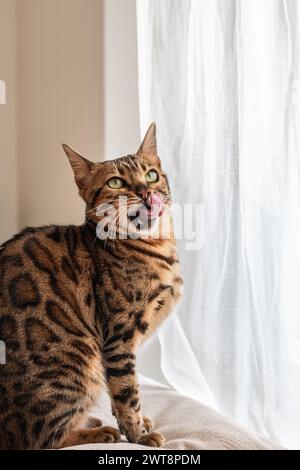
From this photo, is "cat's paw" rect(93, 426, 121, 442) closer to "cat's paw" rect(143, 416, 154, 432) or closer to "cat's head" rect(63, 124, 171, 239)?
"cat's paw" rect(143, 416, 154, 432)

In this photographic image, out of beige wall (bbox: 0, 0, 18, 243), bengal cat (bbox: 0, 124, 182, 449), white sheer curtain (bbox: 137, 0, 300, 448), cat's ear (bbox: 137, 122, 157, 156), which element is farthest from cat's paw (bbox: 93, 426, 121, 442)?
beige wall (bbox: 0, 0, 18, 243)

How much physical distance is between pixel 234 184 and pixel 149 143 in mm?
271

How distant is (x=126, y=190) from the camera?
124 cm

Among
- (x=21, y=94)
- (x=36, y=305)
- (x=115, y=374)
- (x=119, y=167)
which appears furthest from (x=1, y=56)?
(x=115, y=374)

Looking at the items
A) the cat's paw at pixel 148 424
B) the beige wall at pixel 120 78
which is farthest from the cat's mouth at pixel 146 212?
the beige wall at pixel 120 78

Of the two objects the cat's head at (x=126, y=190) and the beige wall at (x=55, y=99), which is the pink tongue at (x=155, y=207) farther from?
the beige wall at (x=55, y=99)

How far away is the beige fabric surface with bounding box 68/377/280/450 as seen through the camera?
1.15 meters

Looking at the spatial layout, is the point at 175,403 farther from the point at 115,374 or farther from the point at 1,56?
the point at 1,56

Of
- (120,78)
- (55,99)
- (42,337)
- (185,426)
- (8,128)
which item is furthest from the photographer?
(8,128)

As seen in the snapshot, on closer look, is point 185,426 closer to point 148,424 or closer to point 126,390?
point 148,424

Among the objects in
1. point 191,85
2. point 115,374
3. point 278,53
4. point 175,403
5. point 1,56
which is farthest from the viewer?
point 1,56

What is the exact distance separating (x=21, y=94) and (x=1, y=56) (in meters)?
0.15

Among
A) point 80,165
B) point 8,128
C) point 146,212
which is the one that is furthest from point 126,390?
point 8,128

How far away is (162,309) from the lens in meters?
1.25
